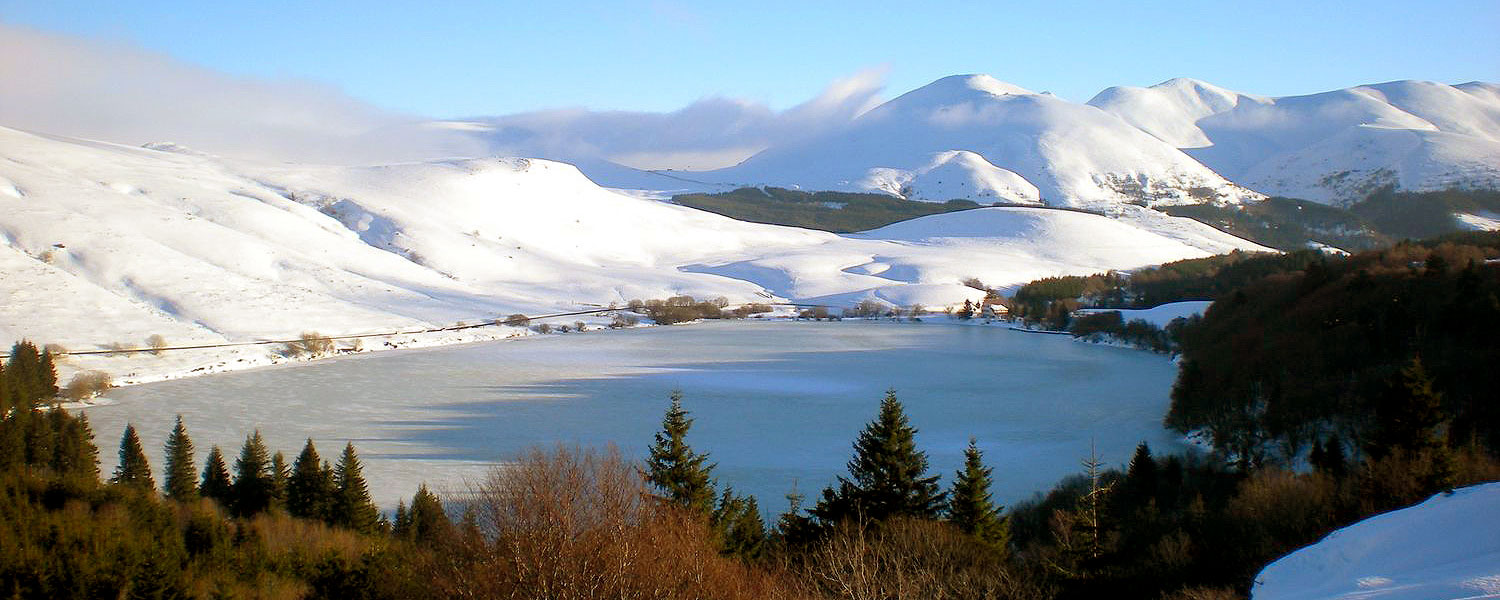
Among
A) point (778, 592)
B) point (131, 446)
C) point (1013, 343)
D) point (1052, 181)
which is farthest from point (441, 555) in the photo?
point (1052, 181)

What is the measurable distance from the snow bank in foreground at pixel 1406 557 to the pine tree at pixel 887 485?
4434mm

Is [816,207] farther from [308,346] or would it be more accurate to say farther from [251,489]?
[251,489]

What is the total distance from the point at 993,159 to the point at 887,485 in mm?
141828

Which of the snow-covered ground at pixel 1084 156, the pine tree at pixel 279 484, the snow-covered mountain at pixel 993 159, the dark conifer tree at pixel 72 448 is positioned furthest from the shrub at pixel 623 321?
the snow-covered mountain at pixel 993 159

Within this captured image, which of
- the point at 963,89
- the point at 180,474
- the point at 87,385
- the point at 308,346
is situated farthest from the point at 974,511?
the point at 963,89

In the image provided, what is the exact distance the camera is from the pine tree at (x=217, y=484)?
55.7 ft

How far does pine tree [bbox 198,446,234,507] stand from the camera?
17.0 m

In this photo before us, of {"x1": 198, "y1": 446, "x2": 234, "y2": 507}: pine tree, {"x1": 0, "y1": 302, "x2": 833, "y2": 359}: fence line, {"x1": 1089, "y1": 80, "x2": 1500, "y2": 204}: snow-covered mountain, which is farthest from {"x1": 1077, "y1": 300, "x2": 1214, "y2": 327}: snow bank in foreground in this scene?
{"x1": 1089, "y1": 80, "x2": 1500, "y2": 204}: snow-covered mountain

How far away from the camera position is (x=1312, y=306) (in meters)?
27.2

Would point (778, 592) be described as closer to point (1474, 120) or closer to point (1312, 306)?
point (1312, 306)

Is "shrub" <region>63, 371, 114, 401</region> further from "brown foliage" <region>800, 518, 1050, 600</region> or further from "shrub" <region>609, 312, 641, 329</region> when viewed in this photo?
"shrub" <region>609, 312, 641, 329</region>

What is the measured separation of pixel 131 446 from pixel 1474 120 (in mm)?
217249

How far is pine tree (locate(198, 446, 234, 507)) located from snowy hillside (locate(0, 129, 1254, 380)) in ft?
57.0

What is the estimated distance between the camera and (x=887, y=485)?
12812mm
